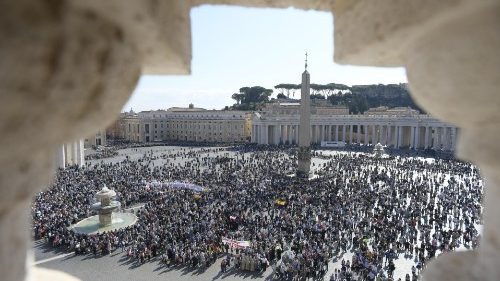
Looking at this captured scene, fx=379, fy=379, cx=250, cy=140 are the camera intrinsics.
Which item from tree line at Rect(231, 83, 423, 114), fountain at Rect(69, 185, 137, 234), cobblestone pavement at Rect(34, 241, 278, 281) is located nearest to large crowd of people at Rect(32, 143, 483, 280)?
cobblestone pavement at Rect(34, 241, 278, 281)

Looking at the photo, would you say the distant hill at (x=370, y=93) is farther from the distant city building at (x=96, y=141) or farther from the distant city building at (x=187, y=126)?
the distant city building at (x=96, y=141)

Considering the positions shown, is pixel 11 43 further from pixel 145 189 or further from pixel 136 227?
pixel 145 189

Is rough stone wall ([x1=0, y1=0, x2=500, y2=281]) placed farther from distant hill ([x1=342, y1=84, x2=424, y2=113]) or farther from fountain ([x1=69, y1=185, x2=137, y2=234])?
distant hill ([x1=342, y1=84, x2=424, y2=113])

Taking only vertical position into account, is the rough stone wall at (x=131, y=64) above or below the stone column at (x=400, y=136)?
above

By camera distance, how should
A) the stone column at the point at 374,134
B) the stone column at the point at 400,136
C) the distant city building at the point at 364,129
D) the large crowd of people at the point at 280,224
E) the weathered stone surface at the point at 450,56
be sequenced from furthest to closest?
the stone column at the point at 374,134
the stone column at the point at 400,136
the distant city building at the point at 364,129
the large crowd of people at the point at 280,224
the weathered stone surface at the point at 450,56

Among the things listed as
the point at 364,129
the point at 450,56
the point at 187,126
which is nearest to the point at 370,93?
the point at 364,129

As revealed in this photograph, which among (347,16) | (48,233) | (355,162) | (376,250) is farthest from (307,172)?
(347,16)

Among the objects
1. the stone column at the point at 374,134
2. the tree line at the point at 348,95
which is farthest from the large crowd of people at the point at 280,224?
the tree line at the point at 348,95
